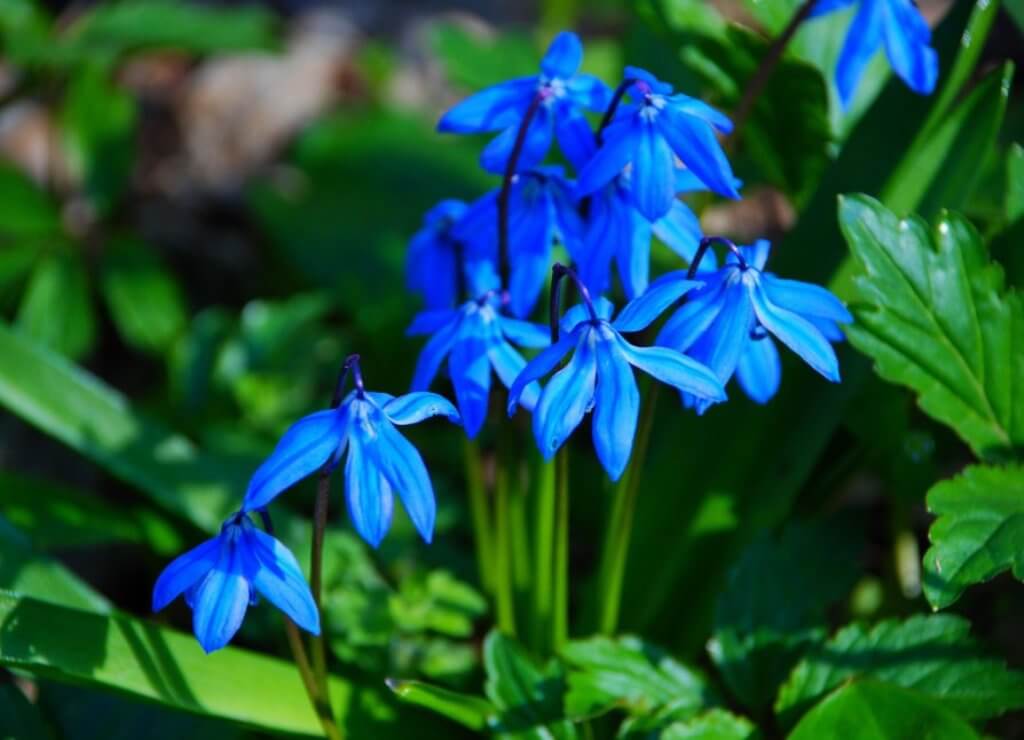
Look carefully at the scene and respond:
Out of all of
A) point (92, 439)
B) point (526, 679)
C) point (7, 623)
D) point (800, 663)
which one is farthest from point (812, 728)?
point (92, 439)

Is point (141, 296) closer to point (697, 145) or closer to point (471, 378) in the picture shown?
point (471, 378)

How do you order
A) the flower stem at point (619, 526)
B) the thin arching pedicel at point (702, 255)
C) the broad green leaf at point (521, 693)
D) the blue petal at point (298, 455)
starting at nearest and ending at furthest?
the blue petal at point (298, 455), the thin arching pedicel at point (702, 255), the flower stem at point (619, 526), the broad green leaf at point (521, 693)

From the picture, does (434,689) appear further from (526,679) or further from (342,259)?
(342,259)

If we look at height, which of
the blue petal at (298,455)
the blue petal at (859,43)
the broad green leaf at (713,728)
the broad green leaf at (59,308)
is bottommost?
the broad green leaf at (59,308)

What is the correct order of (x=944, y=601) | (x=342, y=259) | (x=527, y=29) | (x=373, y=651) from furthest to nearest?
(x=527, y=29), (x=342, y=259), (x=373, y=651), (x=944, y=601)

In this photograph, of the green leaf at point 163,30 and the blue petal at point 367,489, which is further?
the green leaf at point 163,30

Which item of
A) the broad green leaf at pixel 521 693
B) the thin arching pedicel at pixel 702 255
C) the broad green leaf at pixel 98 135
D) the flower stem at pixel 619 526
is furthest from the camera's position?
the broad green leaf at pixel 98 135

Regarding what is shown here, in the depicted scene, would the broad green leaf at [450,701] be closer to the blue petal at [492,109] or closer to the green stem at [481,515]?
the green stem at [481,515]

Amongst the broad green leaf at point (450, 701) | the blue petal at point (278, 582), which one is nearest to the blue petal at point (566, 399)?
the blue petal at point (278, 582)
